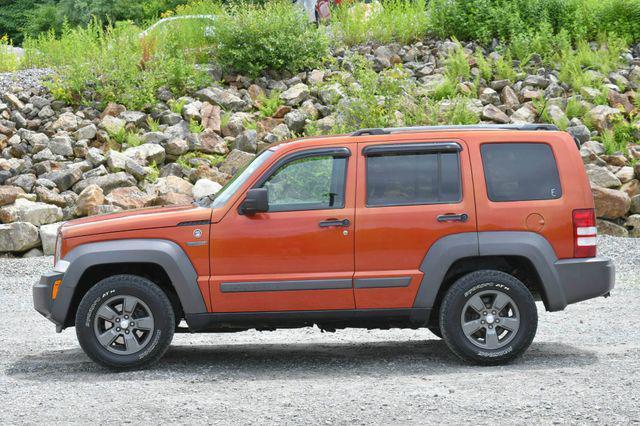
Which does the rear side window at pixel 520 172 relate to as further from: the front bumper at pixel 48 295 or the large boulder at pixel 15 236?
the large boulder at pixel 15 236

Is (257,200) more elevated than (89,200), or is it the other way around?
(257,200)

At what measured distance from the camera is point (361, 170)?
7.67 metres

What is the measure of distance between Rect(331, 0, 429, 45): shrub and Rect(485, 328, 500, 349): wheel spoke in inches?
503

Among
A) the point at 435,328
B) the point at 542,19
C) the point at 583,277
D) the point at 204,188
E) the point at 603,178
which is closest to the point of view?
the point at 583,277

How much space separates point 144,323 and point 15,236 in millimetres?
7253

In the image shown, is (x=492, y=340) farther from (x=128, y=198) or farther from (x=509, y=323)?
(x=128, y=198)

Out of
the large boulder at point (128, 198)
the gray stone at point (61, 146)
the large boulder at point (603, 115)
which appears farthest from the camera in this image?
the large boulder at point (603, 115)

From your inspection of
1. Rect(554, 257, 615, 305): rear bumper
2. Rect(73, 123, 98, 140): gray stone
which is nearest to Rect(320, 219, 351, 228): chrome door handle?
Rect(554, 257, 615, 305): rear bumper

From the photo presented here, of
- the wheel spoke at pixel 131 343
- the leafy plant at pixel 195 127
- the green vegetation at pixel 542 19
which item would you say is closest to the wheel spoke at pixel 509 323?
the wheel spoke at pixel 131 343

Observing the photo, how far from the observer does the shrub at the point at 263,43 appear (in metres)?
18.2

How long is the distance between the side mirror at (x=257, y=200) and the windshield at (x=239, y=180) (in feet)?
0.85

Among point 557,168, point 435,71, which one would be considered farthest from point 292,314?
point 435,71

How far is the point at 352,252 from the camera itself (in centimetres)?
752

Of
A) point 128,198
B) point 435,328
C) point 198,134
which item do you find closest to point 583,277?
point 435,328
